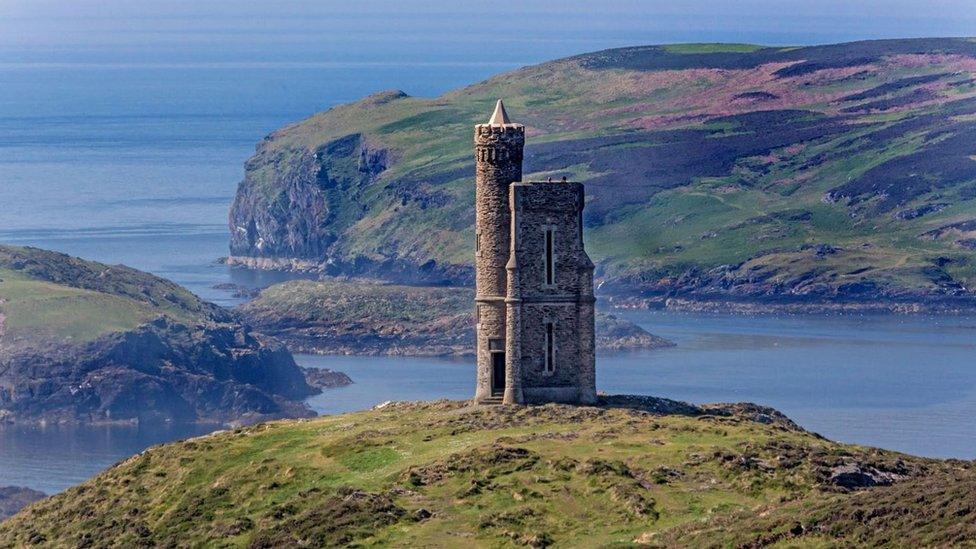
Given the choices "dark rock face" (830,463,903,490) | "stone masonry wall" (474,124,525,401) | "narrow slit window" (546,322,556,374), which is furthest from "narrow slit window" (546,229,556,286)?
"dark rock face" (830,463,903,490)

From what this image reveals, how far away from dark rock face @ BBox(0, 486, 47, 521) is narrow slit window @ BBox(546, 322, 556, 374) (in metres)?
84.9

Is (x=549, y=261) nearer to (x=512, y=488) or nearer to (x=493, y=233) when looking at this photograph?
(x=493, y=233)

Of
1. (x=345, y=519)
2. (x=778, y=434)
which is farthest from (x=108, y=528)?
(x=778, y=434)

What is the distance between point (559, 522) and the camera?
70500mm

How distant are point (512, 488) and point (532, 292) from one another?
1536 cm

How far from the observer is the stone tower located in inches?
3435

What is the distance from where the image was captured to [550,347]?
8781cm

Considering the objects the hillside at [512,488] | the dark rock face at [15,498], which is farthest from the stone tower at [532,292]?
the dark rock face at [15,498]

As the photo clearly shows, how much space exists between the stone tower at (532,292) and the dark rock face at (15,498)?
84198 mm

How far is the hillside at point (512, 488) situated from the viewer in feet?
220

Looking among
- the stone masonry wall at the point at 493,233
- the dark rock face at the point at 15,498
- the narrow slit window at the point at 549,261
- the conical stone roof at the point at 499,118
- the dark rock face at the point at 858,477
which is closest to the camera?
the dark rock face at the point at 858,477

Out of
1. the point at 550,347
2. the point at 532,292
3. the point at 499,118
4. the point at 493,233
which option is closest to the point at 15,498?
the point at 499,118

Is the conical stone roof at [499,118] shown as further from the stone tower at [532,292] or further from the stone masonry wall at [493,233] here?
the stone tower at [532,292]

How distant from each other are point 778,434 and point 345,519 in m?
15.7
